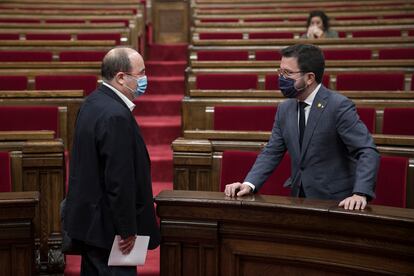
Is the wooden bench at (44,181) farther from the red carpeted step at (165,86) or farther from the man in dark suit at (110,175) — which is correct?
the red carpeted step at (165,86)

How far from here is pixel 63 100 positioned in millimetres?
1290

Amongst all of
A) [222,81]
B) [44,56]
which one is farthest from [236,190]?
[44,56]

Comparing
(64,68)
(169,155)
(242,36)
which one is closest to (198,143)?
(169,155)

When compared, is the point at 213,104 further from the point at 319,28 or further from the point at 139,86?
the point at 319,28

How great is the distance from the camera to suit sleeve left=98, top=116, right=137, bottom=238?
0.64 metres

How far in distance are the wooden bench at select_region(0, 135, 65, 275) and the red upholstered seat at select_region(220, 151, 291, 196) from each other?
25cm

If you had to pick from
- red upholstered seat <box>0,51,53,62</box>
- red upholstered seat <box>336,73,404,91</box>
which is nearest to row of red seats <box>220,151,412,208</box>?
red upholstered seat <box>336,73,404,91</box>

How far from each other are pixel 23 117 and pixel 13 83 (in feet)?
0.91

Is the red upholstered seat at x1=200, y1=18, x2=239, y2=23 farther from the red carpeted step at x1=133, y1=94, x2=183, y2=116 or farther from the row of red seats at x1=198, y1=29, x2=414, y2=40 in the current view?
the red carpeted step at x1=133, y1=94, x2=183, y2=116

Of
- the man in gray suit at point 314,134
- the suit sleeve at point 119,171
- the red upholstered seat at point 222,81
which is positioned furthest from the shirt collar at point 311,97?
the red upholstered seat at point 222,81

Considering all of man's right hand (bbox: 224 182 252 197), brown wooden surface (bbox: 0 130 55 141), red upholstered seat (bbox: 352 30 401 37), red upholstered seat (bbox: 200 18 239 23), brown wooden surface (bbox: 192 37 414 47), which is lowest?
man's right hand (bbox: 224 182 252 197)

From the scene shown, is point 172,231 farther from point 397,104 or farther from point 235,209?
point 397,104

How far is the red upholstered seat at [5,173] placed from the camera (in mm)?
946

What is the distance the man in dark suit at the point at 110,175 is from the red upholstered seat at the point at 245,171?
0.29m
